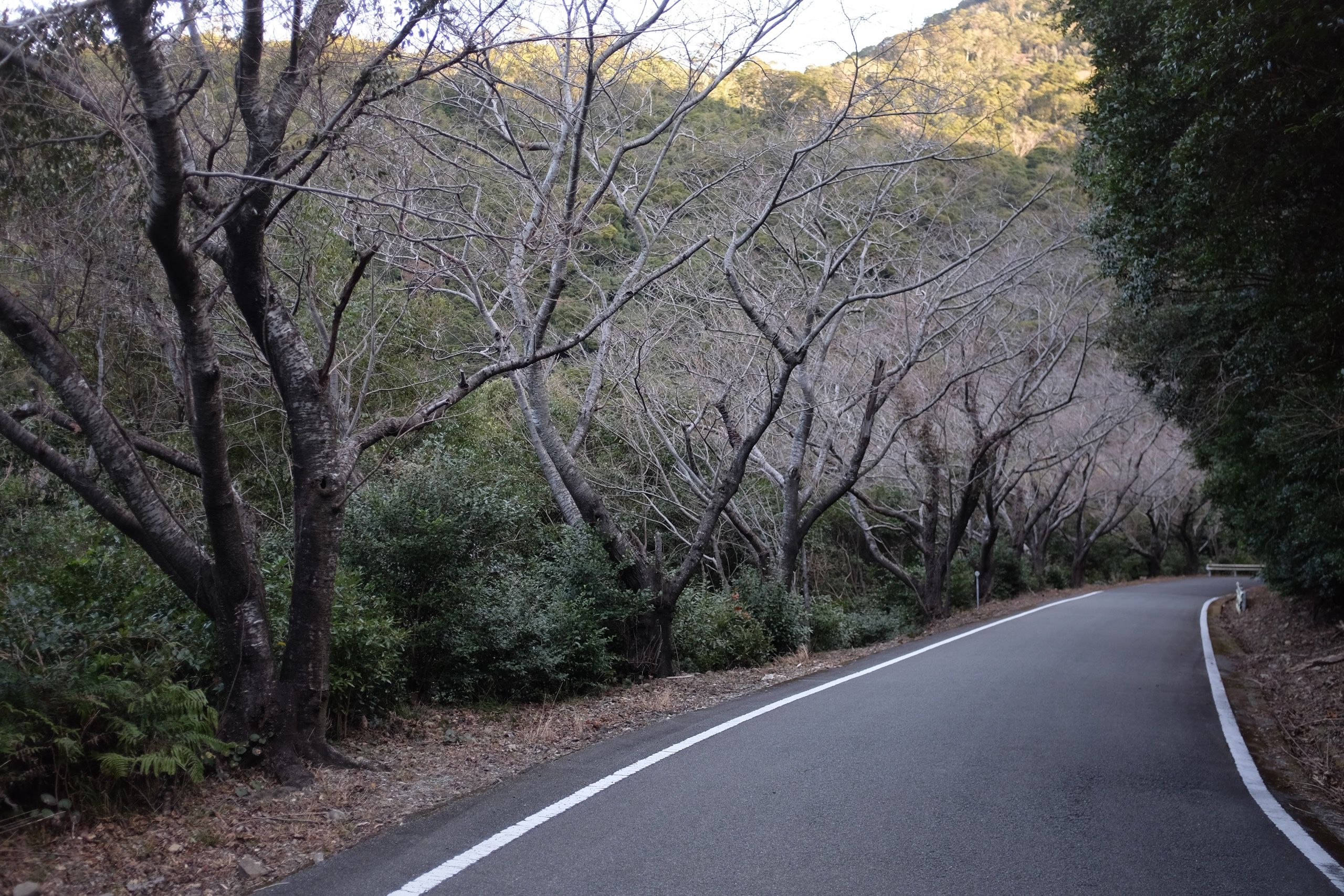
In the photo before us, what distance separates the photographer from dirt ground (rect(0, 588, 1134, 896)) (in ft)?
→ 15.8

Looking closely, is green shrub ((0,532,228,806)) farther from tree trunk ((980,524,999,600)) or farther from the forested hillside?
tree trunk ((980,524,999,600))

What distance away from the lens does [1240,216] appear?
28.4 feet

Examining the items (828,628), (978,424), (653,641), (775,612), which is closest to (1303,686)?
(775,612)

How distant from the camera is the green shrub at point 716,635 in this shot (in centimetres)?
1434

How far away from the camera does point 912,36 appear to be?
459 inches

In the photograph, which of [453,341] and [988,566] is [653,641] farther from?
[988,566]

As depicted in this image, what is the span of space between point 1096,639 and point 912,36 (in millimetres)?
11381

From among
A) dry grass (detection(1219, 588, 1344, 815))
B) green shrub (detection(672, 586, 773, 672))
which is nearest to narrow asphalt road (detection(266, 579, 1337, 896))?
dry grass (detection(1219, 588, 1344, 815))

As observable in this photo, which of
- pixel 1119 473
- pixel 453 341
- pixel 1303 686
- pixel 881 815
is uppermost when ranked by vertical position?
pixel 453 341

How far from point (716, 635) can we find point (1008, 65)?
12377 mm

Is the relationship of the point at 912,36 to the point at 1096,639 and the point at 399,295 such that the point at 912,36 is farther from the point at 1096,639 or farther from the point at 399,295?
the point at 1096,639

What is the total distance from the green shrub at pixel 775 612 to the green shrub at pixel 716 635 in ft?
0.96

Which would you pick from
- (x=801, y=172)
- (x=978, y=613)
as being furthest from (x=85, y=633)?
(x=978, y=613)

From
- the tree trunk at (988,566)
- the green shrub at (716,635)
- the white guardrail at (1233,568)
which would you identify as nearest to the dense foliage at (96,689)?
the green shrub at (716,635)
